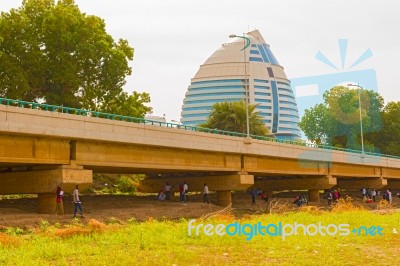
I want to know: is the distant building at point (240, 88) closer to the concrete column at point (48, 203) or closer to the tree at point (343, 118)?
the tree at point (343, 118)

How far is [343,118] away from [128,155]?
6567cm

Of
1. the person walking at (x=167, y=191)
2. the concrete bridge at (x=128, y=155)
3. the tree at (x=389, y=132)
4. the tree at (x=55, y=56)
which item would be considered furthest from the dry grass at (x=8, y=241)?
the tree at (x=389, y=132)

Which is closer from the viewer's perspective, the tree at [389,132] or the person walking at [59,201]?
the person walking at [59,201]

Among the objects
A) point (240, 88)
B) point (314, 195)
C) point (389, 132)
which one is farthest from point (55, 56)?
point (240, 88)

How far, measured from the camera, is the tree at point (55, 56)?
46562mm

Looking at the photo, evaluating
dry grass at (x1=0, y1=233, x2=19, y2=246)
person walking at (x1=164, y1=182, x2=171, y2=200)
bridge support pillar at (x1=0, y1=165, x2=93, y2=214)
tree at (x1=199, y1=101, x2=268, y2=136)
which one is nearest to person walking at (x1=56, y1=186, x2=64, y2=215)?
bridge support pillar at (x1=0, y1=165, x2=93, y2=214)

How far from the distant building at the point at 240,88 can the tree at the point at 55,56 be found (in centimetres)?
13180

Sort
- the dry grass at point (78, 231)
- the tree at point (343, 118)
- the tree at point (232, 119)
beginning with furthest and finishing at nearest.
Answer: the tree at point (343, 118) < the tree at point (232, 119) < the dry grass at point (78, 231)

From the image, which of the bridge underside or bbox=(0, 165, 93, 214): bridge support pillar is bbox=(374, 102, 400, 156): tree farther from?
bbox=(0, 165, 93, 214): bridge support pillar

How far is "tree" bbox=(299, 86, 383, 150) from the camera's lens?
9031cm

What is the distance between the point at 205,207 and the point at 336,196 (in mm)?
18448

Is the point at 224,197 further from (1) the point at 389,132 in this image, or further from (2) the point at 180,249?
(1) the point at 389,132

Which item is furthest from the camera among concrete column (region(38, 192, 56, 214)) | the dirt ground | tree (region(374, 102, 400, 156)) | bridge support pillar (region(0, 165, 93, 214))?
tree (region(374, 102, 400, 156))

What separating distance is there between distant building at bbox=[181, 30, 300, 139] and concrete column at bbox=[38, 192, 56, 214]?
152m
